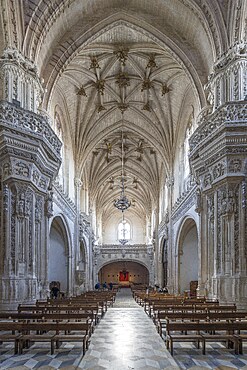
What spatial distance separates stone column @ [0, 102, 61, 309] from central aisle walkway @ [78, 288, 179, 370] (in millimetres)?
3656

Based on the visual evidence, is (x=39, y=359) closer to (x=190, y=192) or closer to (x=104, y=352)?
(x=104, y=352)

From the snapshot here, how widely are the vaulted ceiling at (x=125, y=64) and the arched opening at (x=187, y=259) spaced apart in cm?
544

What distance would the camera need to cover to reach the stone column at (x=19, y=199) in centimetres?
1512

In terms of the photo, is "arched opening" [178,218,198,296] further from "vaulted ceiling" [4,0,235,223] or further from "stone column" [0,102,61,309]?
"stone column" [0,102,61,309]

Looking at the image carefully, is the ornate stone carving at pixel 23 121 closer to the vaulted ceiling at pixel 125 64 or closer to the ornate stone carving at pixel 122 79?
the vaulted ceiling at pixel 125 64

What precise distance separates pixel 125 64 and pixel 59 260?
502 inches

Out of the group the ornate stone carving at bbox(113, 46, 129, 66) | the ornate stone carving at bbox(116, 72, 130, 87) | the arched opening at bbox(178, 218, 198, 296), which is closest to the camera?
the ornate stone carving at bbox(113, 46, 129, 66)

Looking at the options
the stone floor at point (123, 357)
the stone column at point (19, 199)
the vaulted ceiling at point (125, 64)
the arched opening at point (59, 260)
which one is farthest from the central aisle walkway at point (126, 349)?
the arched opening at point (59, 260)

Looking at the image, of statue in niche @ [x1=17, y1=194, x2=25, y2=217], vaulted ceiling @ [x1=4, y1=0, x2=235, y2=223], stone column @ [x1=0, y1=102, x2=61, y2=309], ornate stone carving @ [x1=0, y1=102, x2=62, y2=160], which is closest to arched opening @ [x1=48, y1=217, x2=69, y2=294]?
vaulted ceiling @ [x1=4, y1=0, x2=235, y2=223]

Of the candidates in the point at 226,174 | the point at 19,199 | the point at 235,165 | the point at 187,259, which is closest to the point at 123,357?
the point at 19,199

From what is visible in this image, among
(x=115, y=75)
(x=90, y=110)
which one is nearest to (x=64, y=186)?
(x=90, y=110)

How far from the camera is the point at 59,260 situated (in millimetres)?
28031

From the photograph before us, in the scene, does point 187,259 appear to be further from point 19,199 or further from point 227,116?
point 19,199

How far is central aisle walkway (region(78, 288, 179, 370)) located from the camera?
7789mm
